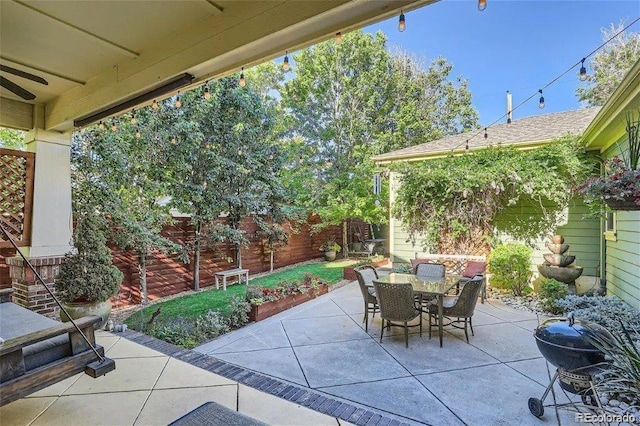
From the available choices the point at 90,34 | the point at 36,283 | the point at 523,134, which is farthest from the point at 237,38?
the point at 523,134

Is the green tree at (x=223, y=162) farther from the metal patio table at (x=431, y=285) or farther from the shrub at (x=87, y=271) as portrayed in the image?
the metal patio table at (x=431, y=285)

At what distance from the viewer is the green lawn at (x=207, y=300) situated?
554cm

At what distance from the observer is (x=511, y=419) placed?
264 centimetres

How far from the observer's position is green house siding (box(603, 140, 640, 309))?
4.47m

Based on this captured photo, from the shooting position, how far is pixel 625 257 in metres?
5.00

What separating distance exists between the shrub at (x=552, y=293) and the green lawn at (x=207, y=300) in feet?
14.7

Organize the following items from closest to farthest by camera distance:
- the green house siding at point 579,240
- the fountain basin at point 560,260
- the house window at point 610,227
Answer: the house window at point 610,227 → the fountain basin at point 560,260 → the green house siding at point 579,240

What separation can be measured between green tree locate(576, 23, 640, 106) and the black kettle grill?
50.7 ft

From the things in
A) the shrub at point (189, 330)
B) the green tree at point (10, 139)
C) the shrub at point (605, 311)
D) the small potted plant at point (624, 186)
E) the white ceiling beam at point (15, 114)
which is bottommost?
the shrub at point (189, 330)

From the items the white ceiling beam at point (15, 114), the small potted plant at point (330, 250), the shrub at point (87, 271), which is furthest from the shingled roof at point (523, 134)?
the white ceiling beam at point (15, 114)

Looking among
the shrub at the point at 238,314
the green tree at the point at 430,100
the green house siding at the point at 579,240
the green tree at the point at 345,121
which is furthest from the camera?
the green tree at the point at 430,100

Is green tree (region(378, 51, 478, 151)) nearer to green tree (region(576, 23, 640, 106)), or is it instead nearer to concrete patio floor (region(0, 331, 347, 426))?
green tree (region(576, 23, 640, 106))

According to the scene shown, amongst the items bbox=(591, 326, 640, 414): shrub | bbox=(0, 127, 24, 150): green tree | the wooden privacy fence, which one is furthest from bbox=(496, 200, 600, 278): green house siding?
bbox=(0, 127, 24, 150): green tree

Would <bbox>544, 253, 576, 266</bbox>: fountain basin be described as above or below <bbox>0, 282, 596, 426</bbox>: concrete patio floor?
above
